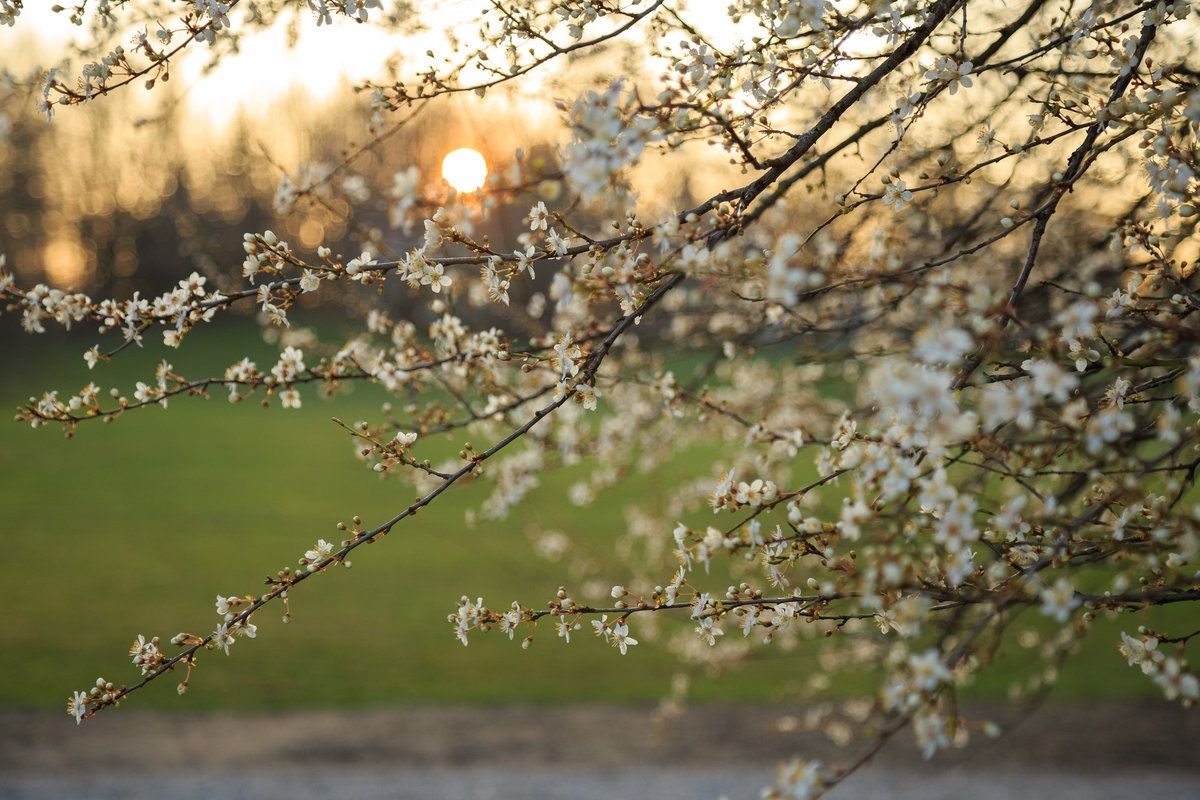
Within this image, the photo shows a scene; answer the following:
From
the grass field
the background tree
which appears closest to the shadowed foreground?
the grass field

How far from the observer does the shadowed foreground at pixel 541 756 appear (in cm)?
691

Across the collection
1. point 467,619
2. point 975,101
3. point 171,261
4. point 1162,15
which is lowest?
point 467,619

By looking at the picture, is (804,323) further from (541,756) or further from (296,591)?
(296,591)

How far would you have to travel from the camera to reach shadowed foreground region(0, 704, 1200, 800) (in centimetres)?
691

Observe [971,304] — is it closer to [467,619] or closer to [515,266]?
[515,266]

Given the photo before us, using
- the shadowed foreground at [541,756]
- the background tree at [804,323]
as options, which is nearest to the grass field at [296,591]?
the shadowed foreground at [541,756]

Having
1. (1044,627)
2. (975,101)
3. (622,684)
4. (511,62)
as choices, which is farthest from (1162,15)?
(1044,627)

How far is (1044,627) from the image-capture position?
10.6m

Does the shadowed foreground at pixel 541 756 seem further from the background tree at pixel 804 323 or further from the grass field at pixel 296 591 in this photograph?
the background tree at pixel 804 323

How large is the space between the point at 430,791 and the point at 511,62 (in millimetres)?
5697

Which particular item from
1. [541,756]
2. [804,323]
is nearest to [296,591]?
[541,756]

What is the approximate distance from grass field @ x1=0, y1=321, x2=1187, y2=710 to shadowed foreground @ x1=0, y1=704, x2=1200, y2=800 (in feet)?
1.74

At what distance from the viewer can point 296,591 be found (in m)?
12.1

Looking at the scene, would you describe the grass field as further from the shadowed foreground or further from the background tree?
the background tree
